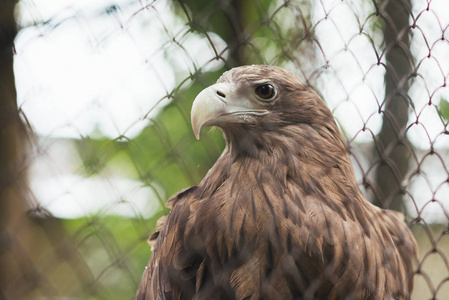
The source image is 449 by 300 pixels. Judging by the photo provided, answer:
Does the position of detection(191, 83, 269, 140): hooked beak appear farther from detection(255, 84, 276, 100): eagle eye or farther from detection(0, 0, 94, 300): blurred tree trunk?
detection(0, 0, 94, 300): blurred tree trunk

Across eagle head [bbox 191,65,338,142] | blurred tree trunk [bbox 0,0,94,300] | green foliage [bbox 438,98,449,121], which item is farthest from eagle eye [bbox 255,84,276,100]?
green foliage [bbox 438,98,449,121]

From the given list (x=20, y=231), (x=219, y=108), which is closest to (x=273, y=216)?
(x=219, y=108)

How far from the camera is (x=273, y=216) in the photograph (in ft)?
5.40

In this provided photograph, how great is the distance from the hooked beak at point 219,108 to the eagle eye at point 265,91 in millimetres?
53

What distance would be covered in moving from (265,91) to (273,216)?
0.50m

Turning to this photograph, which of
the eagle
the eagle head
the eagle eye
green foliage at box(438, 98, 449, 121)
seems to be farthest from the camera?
green foliage at box(438, 98, 449, 121)

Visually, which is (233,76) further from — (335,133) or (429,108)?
(429,108)

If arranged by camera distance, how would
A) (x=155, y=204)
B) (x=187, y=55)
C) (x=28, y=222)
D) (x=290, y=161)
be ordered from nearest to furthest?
(x=187, y=55) → (x=290, y=161) → (x=28, y=222) → (x=155, y=204)

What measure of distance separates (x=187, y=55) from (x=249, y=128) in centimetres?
53

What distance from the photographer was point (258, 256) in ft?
5.30

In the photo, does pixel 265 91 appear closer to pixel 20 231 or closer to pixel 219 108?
pixel 219 108

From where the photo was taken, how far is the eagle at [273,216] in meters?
1.62

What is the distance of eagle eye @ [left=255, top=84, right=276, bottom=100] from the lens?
1868mm

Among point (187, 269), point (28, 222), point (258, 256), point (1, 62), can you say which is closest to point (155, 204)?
point (28, 222)
